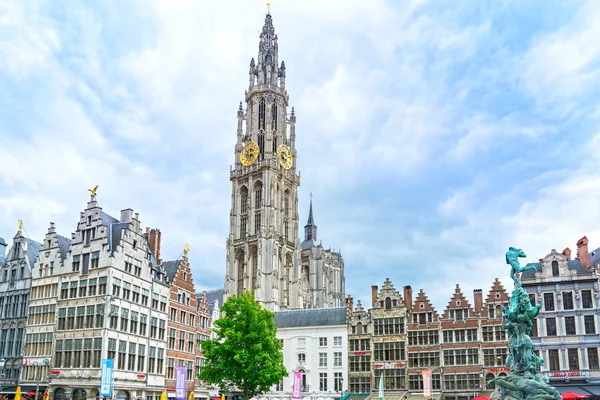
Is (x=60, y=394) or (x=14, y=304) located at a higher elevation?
(x=14, y=304)

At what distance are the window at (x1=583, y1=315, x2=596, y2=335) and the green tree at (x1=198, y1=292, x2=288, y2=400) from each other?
2585 centimetres

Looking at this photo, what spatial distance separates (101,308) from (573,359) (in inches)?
1518

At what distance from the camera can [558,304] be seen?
53469 millimetres

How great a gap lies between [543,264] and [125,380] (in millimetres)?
36408

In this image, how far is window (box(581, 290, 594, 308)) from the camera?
172 ft

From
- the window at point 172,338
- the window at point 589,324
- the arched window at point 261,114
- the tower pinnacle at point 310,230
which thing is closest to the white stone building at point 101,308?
the window at point 172,338

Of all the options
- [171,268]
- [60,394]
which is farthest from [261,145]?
[60,394]


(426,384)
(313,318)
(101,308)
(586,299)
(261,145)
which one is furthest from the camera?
(261,145)

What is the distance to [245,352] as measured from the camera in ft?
152

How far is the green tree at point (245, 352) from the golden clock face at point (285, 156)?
231 ft

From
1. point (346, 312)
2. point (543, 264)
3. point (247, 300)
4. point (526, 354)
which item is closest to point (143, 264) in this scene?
point (247, 300)

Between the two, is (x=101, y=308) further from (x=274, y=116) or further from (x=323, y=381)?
(x=274, y=116)

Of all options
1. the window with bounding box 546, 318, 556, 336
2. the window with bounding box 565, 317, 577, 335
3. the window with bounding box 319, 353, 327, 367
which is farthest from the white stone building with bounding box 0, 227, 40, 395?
the window with bounding box 565, 317, 577, 335

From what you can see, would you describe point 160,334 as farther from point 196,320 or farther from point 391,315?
point 391,315
